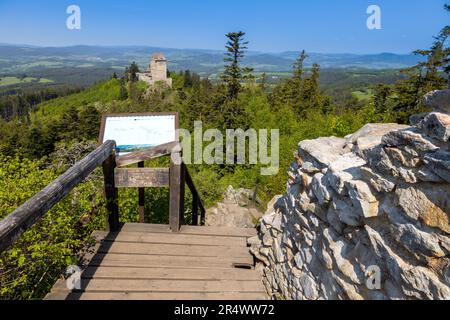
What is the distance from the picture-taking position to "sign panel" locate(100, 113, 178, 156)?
4035 mm

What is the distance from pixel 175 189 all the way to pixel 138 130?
93 centimetres

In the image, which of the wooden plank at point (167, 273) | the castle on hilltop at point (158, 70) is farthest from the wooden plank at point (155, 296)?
the castle on hilltop at point (158, 70)

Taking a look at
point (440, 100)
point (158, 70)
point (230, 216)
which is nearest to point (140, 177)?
point (440, 100)

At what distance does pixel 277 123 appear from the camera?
29375 millimetres

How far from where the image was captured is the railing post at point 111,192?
154 inches

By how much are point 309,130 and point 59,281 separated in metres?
23.2

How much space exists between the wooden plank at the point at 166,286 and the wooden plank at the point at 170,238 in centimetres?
74

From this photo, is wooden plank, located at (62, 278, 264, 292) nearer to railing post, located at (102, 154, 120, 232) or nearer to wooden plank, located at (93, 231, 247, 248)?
wooden plank, located at (93, 231, 247, 248)

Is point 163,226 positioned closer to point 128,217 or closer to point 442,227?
point 128,217

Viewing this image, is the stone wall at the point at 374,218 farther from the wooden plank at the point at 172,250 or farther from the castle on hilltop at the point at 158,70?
the castle on hilltop at the point at 158,70

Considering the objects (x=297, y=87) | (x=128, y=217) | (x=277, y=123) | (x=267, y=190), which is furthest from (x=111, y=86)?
(x=128, y=217)

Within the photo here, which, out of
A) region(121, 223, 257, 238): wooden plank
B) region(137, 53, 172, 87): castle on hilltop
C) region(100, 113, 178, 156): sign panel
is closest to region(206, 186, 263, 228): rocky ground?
region(121, 223, 257, 238): wooden plank

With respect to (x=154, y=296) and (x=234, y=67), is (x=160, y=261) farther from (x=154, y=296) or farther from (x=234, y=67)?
(x=234, y=67)

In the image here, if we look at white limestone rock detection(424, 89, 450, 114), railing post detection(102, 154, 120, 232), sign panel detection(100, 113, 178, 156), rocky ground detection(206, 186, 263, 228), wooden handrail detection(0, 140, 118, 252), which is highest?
white limestone rock detection(424, 89, 450, 114)
